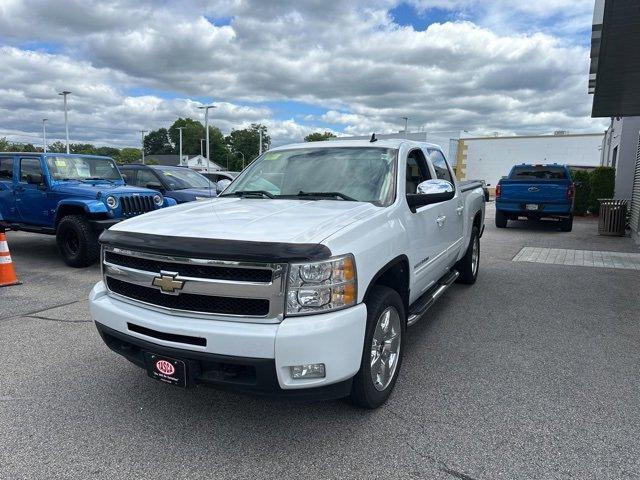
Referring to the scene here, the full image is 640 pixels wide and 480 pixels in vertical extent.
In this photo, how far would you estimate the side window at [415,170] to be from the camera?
13.6 feet

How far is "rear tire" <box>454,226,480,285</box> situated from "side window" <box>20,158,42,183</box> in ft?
24.5

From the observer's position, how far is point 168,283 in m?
2.70

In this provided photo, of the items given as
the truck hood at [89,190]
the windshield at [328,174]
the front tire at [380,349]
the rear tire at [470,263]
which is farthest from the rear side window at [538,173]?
the front tire at [380,349]

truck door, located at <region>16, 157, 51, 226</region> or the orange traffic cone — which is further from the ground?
truck door, located at <region>16, 157, 51, 226</region>

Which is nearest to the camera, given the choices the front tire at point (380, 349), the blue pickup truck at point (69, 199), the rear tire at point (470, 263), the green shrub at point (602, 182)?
the front tire at point (380, 349)

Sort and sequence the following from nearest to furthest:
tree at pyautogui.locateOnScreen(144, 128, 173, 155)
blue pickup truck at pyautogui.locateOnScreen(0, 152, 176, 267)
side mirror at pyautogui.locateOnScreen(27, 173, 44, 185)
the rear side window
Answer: blue pickup truck at pyautogui.locateOnScreen(0, 152, 176, 267)
side mirror at pyautogui.locateOnScreen(27, 173, 44, 185)
the rear side window
tree at pyautogui.locateOnScreen(144, 128, 173, 155)

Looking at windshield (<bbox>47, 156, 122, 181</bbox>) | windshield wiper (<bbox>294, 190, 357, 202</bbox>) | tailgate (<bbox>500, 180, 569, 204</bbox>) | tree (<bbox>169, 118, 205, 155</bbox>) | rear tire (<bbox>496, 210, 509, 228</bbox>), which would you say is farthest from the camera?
tree (<bbox>169, 118, 205, 155</bbox>)

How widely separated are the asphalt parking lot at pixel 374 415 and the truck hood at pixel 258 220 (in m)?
0.99

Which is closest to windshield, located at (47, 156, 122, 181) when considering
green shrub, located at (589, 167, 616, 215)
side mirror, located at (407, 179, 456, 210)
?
side mirror, located at (407, 179, 456, 210)

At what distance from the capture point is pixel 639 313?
5422 millimetres

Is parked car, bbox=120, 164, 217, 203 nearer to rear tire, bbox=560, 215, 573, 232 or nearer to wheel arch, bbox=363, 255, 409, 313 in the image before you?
wheel arch, bbox=363, 255, 409, 313

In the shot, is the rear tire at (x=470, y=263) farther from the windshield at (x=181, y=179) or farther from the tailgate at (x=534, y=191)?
the tailgate at (x=534, y=191)

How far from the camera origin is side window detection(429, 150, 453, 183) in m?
5.12

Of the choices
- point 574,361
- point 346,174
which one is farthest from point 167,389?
point 574,361
